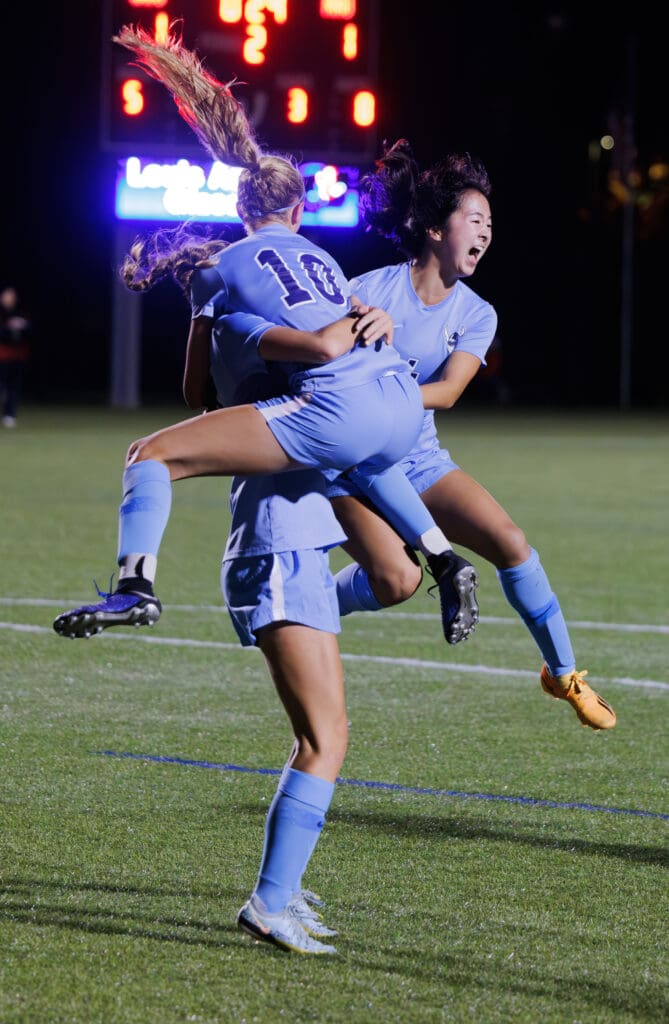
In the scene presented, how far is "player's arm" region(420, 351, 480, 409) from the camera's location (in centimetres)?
555

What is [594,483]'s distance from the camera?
18969 mm

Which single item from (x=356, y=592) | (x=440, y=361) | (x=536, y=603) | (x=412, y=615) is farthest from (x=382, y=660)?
(x=440, y=361)

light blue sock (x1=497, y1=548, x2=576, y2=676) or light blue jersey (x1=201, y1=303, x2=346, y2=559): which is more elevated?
light blue jersey (x1=201, y1=303, x2=346, y2=559)

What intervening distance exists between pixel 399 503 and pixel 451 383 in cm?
94

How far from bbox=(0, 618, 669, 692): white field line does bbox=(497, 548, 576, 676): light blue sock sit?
6.35ft

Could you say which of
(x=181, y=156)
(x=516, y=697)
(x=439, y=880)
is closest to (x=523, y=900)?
(x=439, y=880)

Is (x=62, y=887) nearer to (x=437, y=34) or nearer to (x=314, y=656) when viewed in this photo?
(x=314, y=656)

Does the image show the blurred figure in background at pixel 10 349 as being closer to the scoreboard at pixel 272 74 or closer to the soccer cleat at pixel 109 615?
the scoreboard at pixel 272 74

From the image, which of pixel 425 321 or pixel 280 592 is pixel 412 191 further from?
pixel 280 592

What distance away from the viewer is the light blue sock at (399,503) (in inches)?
190

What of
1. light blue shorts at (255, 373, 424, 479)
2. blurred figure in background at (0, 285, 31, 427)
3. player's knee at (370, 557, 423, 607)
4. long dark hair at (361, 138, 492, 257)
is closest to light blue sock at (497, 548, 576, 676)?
player's knee at (370, 557, 423, 607)

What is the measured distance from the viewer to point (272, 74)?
2497 centimetres

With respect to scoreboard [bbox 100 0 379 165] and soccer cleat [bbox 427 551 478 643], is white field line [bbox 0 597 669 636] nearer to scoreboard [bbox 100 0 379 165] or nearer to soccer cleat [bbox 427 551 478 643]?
soccer cleat [bbox 427 551 478 643]

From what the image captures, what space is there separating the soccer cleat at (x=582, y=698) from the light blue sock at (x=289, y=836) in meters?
1.92
